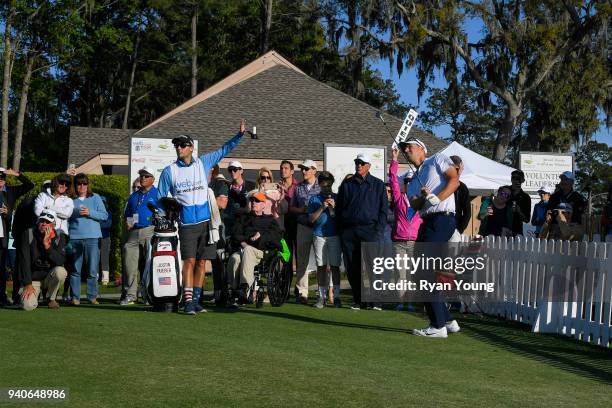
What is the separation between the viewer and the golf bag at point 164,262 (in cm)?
1136

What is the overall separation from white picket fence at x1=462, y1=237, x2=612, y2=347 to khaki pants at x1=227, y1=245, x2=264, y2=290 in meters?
3.22

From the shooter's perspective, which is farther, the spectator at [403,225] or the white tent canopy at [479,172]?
the white tent canopy at [479,172]

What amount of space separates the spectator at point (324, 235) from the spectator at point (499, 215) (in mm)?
2533

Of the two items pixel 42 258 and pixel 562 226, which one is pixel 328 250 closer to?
pixel 562 226

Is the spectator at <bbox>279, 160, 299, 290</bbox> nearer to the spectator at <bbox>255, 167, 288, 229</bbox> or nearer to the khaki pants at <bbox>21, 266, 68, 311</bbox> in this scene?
the spectator at <bbox>255, 167, 288, 229</bbox>

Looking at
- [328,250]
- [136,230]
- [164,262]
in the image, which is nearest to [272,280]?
[328,250]

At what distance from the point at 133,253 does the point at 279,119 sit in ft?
69.3

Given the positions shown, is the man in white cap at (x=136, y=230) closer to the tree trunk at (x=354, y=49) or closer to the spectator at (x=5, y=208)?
the spectator at (x=5, y=208)

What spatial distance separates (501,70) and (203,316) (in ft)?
96.8

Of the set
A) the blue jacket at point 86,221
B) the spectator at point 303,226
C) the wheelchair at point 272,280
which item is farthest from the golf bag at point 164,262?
the spectator at point 303,226

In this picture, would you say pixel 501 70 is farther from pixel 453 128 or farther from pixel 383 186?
pixel 453 128

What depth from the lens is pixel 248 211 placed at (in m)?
12.8

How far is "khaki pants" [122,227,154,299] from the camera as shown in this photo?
1292cm

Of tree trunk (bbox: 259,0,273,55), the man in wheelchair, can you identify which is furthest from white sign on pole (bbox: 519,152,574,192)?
tree trunk (bbox: 259,0,273,55)
